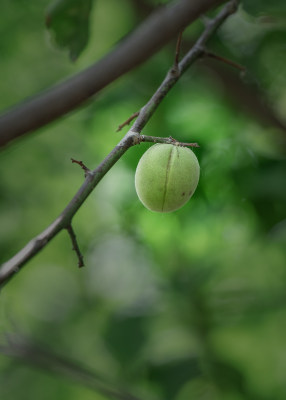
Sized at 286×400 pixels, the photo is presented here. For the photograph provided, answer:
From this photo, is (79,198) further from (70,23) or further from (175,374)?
(175,374)

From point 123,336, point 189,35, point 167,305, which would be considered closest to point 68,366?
point 123,336

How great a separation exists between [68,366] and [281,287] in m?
1.07

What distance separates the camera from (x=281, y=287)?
2457 millimetres

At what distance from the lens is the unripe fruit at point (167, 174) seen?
1145 millimetres

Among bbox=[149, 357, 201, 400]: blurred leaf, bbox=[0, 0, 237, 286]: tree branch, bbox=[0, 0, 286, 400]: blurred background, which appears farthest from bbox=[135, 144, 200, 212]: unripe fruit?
bbox=[149, 357, 201, 400]: blurred leaf

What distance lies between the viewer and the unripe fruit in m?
1.14

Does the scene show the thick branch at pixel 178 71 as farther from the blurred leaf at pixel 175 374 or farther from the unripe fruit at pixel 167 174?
the blurred leaf at pixel 175 374

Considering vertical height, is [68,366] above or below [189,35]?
below

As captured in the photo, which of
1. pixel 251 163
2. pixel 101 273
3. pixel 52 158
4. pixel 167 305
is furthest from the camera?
pixel 101 273

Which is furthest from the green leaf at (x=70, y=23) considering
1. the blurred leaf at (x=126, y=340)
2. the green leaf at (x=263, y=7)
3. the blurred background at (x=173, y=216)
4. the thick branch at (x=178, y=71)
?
the blurred leaf at (x=126, y=340)

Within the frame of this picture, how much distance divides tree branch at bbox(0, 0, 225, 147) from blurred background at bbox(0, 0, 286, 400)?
1055 millimetres

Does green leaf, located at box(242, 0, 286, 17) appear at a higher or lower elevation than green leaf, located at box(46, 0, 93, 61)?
lower

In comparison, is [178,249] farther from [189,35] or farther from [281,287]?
[189,35]

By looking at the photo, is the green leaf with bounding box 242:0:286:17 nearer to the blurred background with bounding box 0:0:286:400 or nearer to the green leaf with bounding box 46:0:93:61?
the blurred background with bounding box 0:0:286:400
